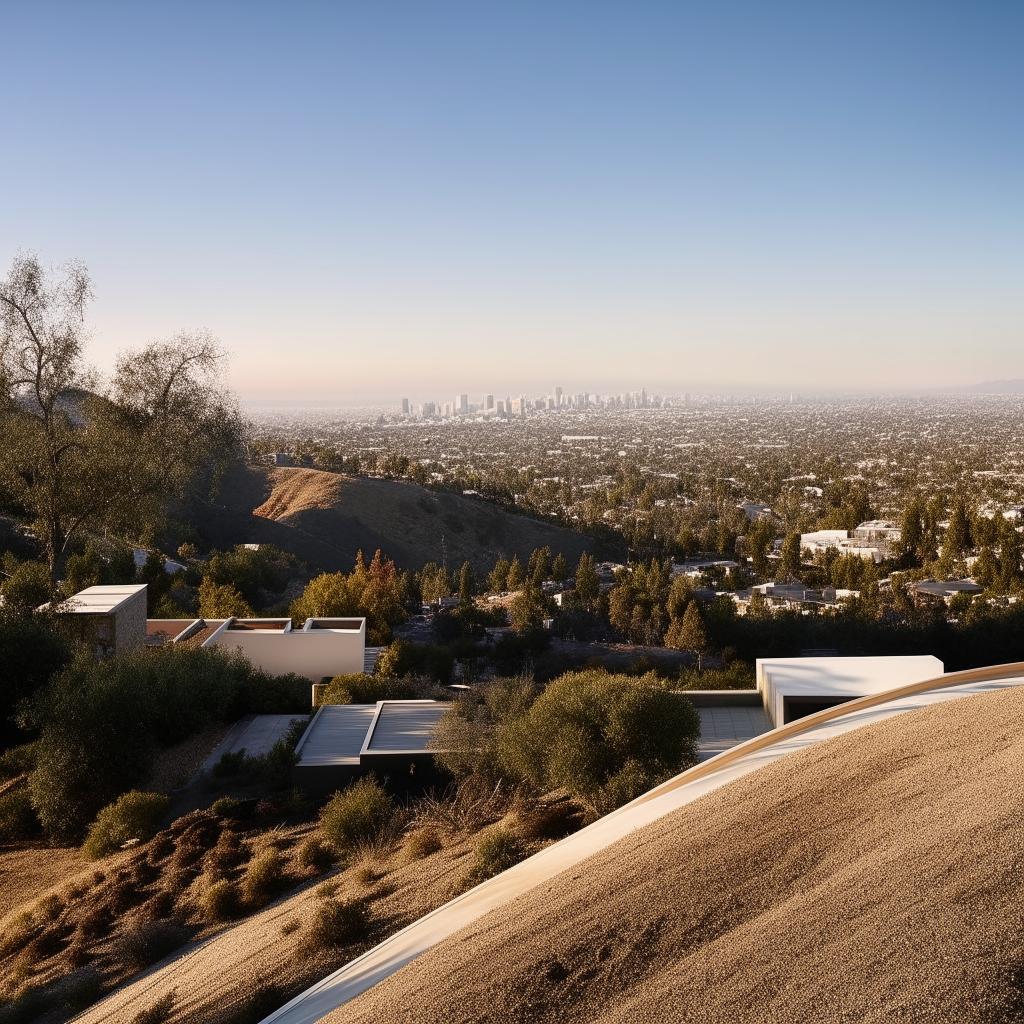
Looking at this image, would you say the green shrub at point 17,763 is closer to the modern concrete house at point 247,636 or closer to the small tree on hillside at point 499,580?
the modern concrete house at point 247,636

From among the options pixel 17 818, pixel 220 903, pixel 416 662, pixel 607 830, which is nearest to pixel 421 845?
pixel 220 903

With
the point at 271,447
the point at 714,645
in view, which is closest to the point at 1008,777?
the point at 714,645

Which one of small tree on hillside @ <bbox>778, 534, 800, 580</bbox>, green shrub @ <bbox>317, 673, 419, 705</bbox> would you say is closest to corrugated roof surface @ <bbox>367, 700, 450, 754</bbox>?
green shrub @ <bbox>317, 673, 419, 705</bbox>

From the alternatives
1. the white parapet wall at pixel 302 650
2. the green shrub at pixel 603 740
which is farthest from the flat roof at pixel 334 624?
the green shrub at pixel 603 740

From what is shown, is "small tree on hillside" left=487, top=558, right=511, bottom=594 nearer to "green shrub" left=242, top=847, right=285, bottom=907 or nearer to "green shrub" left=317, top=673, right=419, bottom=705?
"green shrub" left=317, top=673, right=419, bottom=705

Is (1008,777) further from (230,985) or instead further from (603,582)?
(603,582)

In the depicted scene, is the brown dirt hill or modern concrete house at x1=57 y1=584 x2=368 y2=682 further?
modern concrete house at x1=57 y1=584 x2=368 y2=682
